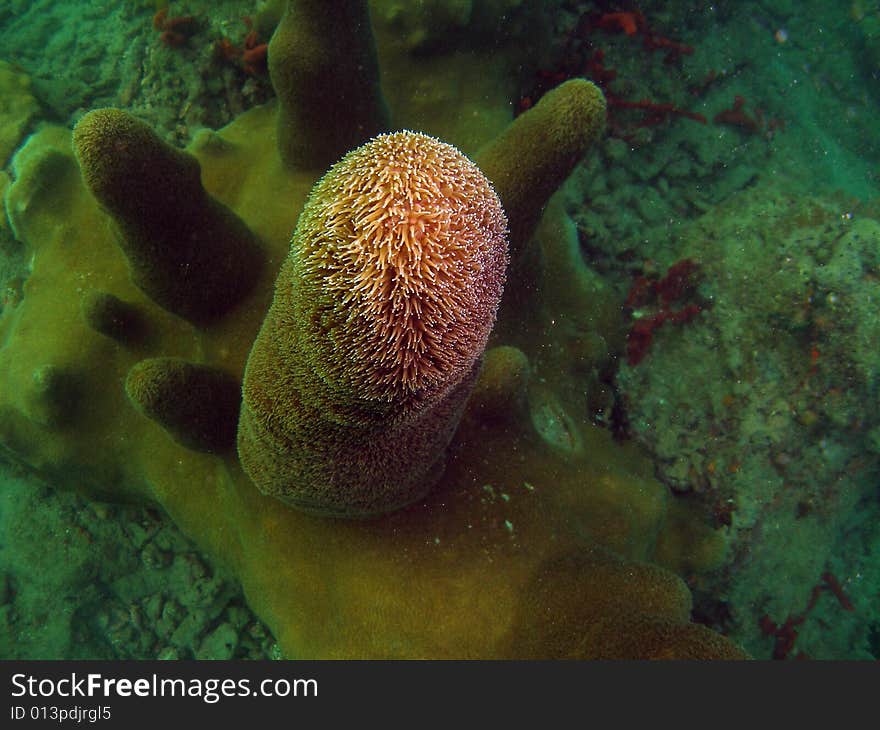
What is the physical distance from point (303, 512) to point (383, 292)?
2.15 metres

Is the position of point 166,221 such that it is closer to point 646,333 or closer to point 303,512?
point 303,512

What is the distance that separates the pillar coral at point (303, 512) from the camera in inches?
122

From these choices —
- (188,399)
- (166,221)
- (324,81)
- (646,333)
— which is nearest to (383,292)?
(188,399)

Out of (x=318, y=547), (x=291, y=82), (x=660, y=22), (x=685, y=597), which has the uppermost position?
(x=660, y=22)

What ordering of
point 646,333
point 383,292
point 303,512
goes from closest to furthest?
point 383,292
point 303,512
point 646,333

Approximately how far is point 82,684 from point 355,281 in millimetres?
3309

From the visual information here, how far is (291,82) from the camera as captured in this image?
12.0 ft

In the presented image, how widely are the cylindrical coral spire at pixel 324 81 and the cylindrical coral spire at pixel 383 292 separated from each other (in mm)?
1887

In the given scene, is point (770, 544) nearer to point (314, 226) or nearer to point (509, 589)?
point (509, 589)

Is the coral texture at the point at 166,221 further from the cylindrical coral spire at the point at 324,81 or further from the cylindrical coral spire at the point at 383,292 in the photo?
the cylindrical coral spire at the point at 383,292

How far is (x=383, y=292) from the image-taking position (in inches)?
66.5

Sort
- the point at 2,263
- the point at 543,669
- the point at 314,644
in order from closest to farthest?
the point at 543,669
the point at 314,644
the point at 2,263

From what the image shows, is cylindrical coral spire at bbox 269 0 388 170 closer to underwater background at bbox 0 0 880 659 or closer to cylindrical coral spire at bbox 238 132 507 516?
underwater background at bbox 0 0 880 659

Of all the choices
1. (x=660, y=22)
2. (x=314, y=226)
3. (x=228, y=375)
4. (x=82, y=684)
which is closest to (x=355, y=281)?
(x=314, y=226)
